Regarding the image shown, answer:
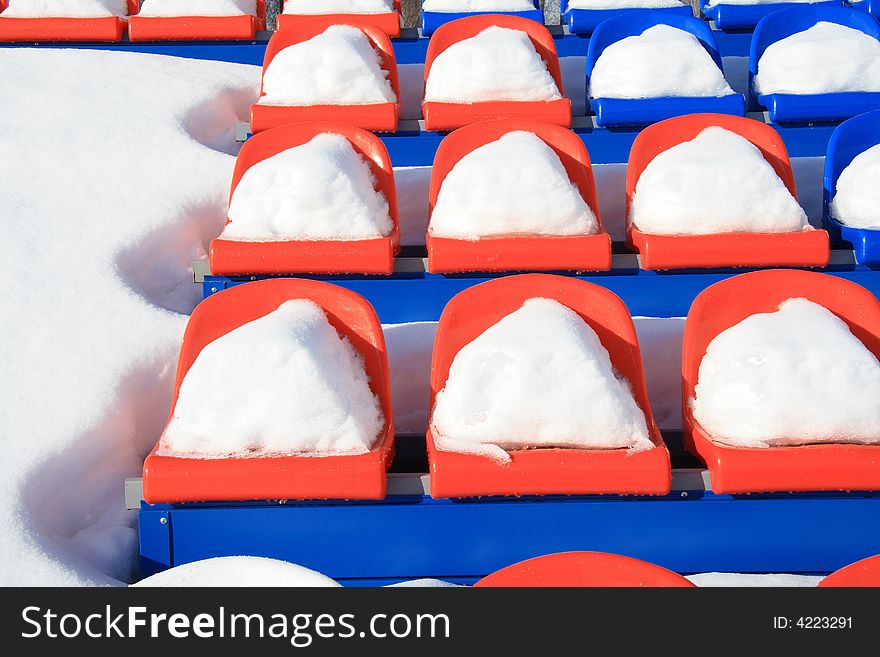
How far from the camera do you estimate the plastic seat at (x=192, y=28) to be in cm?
207

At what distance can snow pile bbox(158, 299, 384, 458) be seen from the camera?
3.39ft

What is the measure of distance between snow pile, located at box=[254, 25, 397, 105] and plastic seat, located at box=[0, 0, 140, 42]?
0.52 metres

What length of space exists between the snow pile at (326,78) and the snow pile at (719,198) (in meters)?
0.56

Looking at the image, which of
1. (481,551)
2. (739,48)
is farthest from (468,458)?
(739,48)

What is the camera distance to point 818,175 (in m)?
1.68

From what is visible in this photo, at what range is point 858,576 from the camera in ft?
2.61

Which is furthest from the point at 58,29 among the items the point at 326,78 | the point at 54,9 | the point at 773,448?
the point at 773,448

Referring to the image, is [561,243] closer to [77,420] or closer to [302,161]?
[302,161]

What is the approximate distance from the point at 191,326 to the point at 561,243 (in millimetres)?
500

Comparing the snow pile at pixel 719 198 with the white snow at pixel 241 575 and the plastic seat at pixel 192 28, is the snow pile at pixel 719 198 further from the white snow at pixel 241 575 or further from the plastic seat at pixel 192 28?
the plastic seat at pixel 192 28

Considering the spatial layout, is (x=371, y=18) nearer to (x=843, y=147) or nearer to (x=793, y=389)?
(x=843, y=147)

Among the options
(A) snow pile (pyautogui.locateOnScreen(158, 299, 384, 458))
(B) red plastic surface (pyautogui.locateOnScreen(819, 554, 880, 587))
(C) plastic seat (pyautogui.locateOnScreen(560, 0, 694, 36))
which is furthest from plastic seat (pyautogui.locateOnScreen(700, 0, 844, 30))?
(B) red plastic surface (pyautogui.locateOnScreen(819, 554, 880, 587))

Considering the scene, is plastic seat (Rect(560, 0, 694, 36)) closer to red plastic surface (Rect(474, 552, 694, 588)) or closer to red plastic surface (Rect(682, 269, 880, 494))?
red plastic surface (Rect(682, 269, 880, 494))

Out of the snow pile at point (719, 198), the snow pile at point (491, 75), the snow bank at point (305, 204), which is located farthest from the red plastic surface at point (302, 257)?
the snow pile at point (491, 75)
